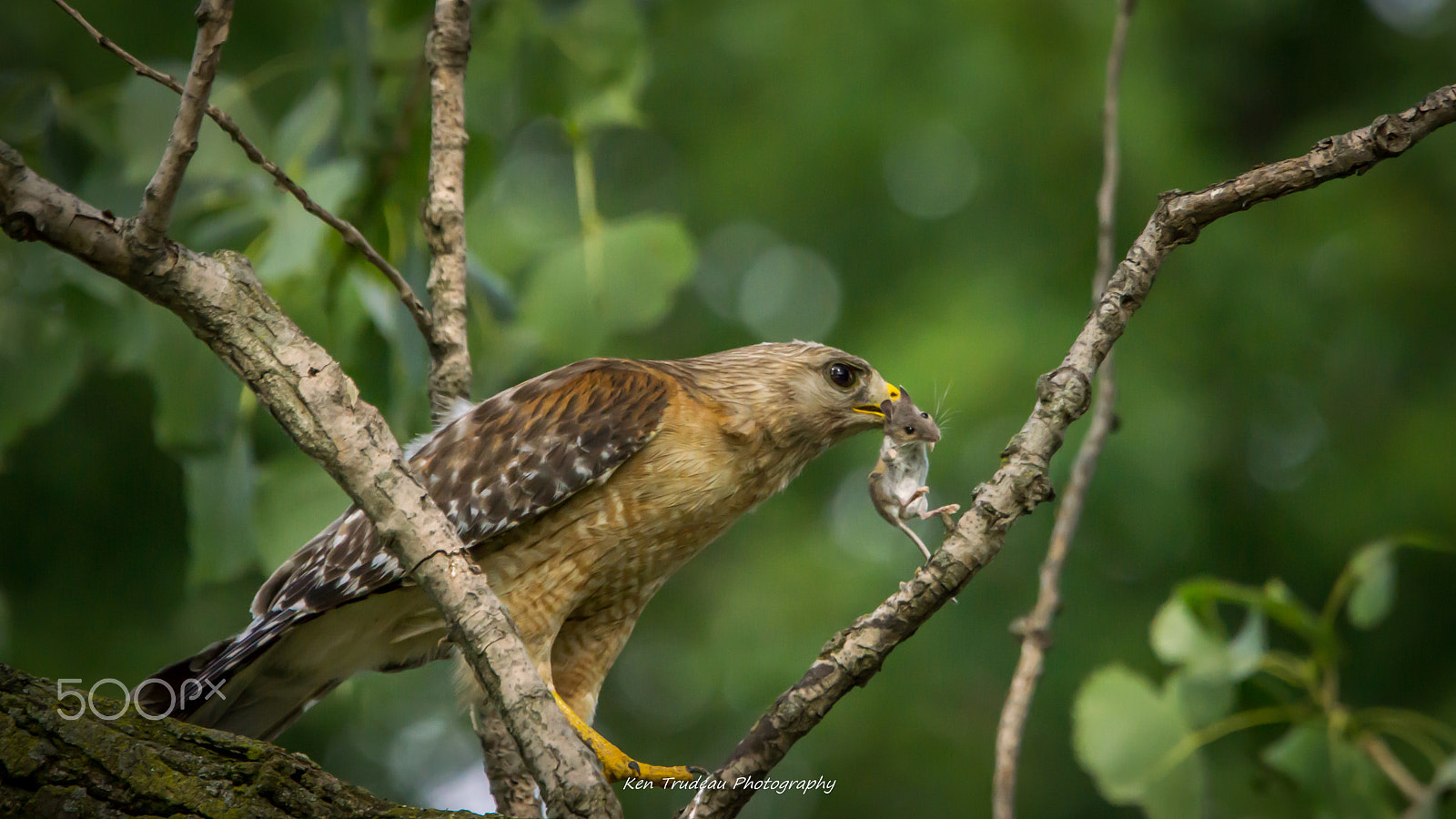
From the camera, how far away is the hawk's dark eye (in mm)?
3447

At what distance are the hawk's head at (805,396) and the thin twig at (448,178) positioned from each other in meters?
0.81

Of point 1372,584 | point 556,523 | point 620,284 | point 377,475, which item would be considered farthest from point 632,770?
point 1372,584

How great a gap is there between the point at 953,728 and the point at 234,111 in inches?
189

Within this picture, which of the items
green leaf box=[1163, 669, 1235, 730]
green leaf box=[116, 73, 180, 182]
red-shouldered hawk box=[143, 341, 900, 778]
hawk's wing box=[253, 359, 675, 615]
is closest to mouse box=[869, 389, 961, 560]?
red-shouldered hawk box=[143, 341, 900, 778]

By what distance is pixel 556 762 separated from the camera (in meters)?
1.89

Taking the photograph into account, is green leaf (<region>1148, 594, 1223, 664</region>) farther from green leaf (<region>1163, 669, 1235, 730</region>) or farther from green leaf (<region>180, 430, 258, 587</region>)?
green leaf (<region>180, 430, 258, 587</region>)

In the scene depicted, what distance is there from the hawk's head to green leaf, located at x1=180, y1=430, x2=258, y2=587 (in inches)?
51.8

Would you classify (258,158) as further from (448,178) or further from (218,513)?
(218,513)

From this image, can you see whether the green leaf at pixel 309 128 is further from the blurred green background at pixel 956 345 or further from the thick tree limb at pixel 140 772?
the thick tree limb at pixel 140 772

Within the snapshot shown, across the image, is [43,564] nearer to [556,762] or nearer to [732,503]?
[732,503]

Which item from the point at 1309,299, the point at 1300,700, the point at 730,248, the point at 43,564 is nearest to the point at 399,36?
the point at 43,564

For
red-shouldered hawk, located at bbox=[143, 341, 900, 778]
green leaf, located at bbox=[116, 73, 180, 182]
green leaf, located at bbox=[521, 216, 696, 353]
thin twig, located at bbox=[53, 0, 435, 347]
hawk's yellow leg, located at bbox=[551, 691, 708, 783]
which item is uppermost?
green leaf, located at bbox=[116, 73, 180, 182]

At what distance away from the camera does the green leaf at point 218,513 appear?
3.03m

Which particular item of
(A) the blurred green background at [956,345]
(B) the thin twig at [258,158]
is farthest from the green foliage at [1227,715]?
(B) the thin twig at [258,158]
